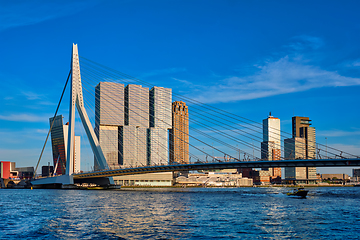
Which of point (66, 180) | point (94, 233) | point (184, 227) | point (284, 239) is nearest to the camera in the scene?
point (284, 239)

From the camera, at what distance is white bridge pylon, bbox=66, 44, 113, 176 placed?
92.3m

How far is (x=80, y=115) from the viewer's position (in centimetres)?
9631

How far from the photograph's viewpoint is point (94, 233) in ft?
85.6

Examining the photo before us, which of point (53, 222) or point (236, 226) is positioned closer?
point (236, 226)

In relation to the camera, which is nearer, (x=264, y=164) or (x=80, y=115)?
(x=264, y=164)

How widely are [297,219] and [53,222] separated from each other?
74.2 feet

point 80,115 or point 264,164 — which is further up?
point 80,115

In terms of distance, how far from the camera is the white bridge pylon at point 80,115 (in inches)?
3634

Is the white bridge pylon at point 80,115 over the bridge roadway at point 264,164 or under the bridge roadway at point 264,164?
over

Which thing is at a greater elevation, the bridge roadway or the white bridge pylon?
the white bridge pylon

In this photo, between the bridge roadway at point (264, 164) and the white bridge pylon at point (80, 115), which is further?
the white bridge pylon at point (80, 115)

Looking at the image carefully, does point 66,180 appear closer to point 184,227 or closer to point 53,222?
point 53,222

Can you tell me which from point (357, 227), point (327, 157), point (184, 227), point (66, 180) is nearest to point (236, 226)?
point (184, 227)

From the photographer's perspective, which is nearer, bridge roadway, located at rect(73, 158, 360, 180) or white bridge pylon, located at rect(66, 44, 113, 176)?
bridge roadway, located at rect(73, 158, 360, 180)
